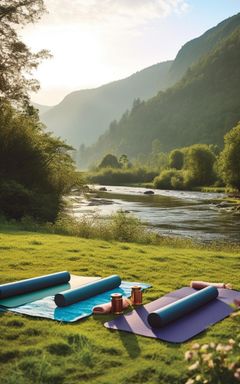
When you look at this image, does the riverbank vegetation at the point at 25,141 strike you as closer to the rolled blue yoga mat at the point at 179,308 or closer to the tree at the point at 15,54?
the tree at the point at 15,54

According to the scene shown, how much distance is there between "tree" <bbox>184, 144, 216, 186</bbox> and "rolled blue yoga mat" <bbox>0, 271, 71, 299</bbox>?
71081mm

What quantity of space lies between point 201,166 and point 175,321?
2945 inches

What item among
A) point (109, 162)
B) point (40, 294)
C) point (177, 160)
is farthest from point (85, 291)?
point (109, 162)

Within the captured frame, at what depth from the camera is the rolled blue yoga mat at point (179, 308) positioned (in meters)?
7.03

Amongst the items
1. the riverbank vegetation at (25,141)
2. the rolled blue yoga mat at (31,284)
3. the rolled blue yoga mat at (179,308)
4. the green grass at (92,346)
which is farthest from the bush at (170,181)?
the rolled blue yoga mat at (179,308)

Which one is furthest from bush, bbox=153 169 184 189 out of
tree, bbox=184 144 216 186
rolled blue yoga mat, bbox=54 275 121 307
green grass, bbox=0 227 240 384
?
rolled blue yoga mat, bbox=54 275 121 307

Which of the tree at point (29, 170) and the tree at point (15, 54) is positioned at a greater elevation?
the tree at point (15, 54)

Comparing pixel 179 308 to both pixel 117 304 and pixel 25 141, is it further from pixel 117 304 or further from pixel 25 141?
pixel 25 141

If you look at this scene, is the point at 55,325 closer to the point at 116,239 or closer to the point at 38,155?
the point at 116,239

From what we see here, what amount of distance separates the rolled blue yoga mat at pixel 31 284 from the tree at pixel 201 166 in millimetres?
71081

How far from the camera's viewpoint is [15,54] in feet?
95.0

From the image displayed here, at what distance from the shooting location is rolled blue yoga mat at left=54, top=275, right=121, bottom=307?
8219 millimetres

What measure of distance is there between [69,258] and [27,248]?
5.45 ft

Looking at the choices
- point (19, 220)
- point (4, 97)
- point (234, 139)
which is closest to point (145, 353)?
point (19, 220)
